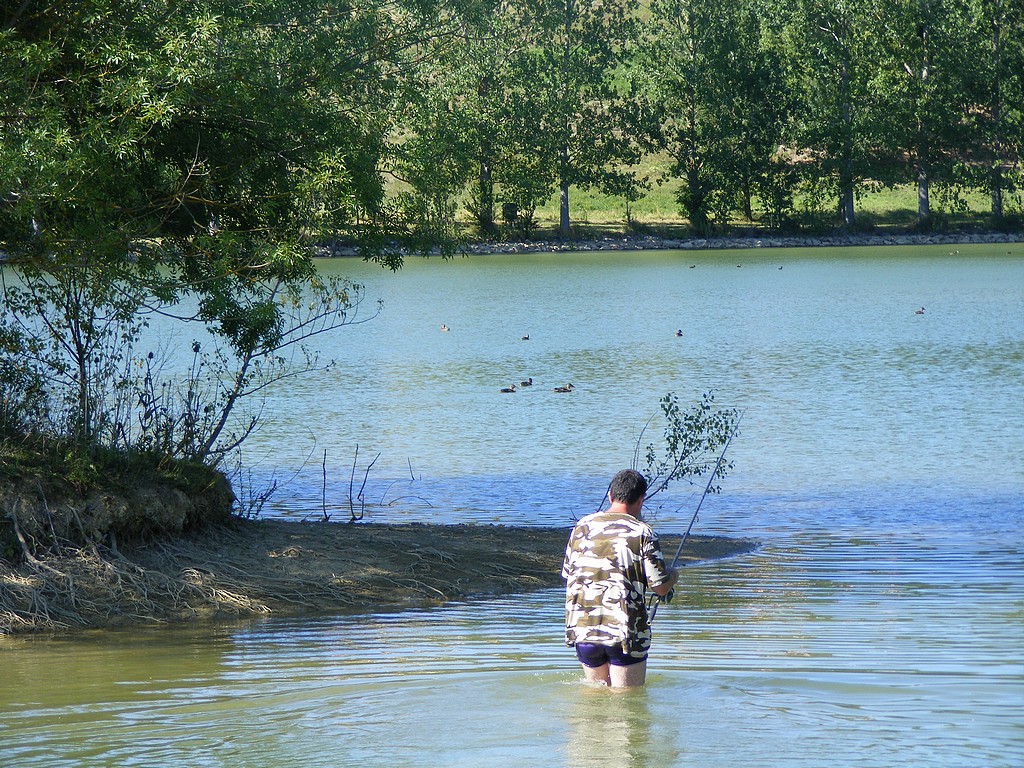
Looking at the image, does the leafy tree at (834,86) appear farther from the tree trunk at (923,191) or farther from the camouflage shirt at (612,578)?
the camouflage shirt at (612,578)

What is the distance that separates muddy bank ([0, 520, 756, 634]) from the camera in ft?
32.0

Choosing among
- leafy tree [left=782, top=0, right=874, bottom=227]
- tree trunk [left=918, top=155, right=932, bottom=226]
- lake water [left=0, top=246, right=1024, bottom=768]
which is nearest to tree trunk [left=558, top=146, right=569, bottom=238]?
leafy tree [left=782, top=0, right=874, bottom=227]

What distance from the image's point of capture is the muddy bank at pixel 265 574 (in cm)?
975

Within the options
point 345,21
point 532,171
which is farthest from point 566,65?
point 345,21

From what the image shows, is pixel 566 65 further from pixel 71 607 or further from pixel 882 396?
pixel 71 607

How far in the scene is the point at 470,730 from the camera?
701cm

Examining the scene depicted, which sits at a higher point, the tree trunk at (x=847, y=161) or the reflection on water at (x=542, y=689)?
the tree trunk at (x=847, y=161)

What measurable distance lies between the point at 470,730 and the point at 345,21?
10.2 m

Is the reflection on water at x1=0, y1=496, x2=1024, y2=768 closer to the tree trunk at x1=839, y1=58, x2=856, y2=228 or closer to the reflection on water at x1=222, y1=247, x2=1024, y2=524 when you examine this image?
the reflection on water at x1=222, y1=247, x2=1024, y2=524

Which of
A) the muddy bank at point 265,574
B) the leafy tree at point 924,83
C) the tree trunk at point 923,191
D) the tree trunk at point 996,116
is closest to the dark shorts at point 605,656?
the muddy bank at point 265,574

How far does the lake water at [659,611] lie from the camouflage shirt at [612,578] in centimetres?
42

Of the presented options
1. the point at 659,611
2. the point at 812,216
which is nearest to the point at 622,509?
the point at 659,611

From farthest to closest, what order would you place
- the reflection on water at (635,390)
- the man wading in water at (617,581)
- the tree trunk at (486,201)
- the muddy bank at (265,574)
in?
the tree trunk at (486,201)
the reflection on water at (635,390)
the muddy bank at (265,574)
the man wading in water at (617,581)

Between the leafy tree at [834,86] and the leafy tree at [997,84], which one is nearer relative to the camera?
the leafy tree at [997,84]
